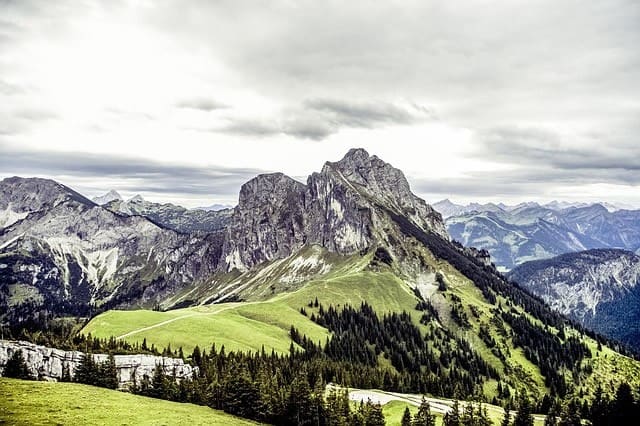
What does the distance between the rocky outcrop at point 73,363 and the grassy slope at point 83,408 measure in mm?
22875

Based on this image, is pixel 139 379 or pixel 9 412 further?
pixel 139 379

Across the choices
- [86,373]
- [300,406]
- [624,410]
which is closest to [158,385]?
[86,373]

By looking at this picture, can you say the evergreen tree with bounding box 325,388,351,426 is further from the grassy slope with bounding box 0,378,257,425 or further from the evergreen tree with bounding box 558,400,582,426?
the evergreen tree with bounding box 558,400,582,426

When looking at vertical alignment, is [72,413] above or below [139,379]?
above

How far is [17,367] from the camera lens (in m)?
111

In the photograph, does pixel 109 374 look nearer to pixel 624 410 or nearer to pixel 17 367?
pixel 17 367

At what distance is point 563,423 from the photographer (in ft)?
388

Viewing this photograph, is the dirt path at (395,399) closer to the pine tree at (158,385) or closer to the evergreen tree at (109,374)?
the pine tree at (158,385)

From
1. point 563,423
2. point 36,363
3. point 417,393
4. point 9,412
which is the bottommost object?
point 417,393

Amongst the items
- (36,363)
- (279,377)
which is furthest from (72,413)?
(279,377)

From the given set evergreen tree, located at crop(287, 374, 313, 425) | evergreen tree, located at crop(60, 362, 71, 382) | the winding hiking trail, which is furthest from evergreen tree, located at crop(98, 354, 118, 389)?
the winding hiking trail

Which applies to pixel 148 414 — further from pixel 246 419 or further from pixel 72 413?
pixel 246 419

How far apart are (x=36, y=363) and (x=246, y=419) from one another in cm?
5654

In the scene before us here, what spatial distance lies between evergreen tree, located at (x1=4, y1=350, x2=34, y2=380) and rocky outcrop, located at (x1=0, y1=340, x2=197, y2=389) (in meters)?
1.33
